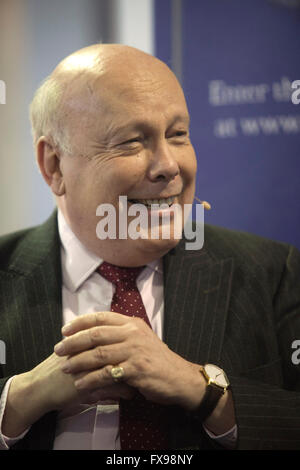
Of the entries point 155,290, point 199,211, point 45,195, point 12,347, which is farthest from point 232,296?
point 45,195

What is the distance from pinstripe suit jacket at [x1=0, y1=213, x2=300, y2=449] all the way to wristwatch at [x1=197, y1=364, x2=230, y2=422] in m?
0.04

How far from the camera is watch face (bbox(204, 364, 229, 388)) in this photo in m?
1.32

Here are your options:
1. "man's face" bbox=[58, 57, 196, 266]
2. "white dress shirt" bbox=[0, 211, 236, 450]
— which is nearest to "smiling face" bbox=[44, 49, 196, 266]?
"man's face" bbox=[58, 57, 196, 266]

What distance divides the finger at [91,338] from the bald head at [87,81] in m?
0.49

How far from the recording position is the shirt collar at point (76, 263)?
1502mm

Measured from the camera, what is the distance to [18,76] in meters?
2.32

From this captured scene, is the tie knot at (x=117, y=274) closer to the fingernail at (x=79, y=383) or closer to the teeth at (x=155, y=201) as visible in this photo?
the teeth at (x=155, y=201)

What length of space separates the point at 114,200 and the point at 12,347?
0.45m

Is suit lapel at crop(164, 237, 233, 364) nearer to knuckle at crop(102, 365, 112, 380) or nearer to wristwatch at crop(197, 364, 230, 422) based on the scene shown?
wristwatch at crop(197, 364, 230, 422)

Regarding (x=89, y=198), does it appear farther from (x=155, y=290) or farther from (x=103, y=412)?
(x=103, y=412)

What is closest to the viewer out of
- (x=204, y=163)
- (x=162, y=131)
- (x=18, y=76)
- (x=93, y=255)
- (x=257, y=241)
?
(x=162, y=131)

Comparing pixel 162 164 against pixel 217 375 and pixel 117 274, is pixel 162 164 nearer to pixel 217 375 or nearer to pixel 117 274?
pixel 117 274

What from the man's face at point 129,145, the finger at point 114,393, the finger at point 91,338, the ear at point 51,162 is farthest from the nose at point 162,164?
the finger at point 114,393

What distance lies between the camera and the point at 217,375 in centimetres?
134
